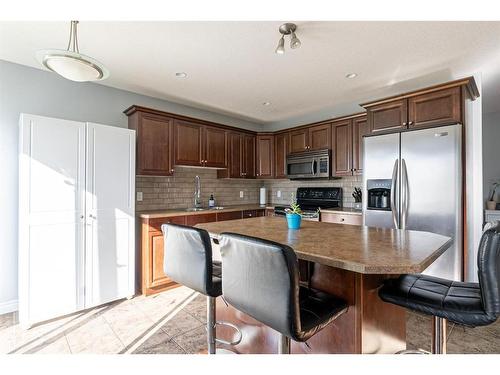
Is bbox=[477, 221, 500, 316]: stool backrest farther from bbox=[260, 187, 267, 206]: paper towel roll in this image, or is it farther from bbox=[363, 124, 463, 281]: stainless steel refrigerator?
bbox=[260, 187, 267, 206]: paper towel roll

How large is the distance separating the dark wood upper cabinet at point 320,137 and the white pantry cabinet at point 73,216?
2.58 meters

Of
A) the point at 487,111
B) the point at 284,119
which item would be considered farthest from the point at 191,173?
the point at 487,111

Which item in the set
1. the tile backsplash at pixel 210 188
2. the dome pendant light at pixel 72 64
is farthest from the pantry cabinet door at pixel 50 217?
the dome pendant light at pixel 72 64

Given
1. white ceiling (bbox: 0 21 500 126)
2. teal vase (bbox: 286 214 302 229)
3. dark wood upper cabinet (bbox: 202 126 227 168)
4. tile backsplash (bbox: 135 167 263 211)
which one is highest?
white ceiling (bbox: 0 21 500 126)

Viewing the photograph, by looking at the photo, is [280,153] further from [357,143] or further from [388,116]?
[388,116]

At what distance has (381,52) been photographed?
235cm

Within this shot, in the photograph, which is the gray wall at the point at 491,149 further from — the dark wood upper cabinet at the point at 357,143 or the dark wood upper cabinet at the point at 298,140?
the dark wood upper cabinet at the point at 298,140

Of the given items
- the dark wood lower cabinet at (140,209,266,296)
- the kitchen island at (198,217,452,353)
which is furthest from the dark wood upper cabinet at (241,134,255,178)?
the kitchen island at (198,217,452,353)

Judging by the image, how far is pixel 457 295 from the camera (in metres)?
1.29

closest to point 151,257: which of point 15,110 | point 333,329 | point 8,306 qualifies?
point 8,306

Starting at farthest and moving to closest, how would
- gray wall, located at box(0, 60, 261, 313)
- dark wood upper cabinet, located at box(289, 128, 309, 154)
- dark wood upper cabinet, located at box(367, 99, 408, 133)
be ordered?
1. dark wood upper cabinet, located at box(289, 128, 309, 154)
2. dark wood upper cabinet, located at box(367, 99, 408, 133)
3. gray wall, located at box(0, 60, 261, 313)

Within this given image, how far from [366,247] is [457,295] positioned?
0.52 m

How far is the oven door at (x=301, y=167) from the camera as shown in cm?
397

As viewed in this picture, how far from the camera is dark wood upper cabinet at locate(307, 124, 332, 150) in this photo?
3.86 metres
